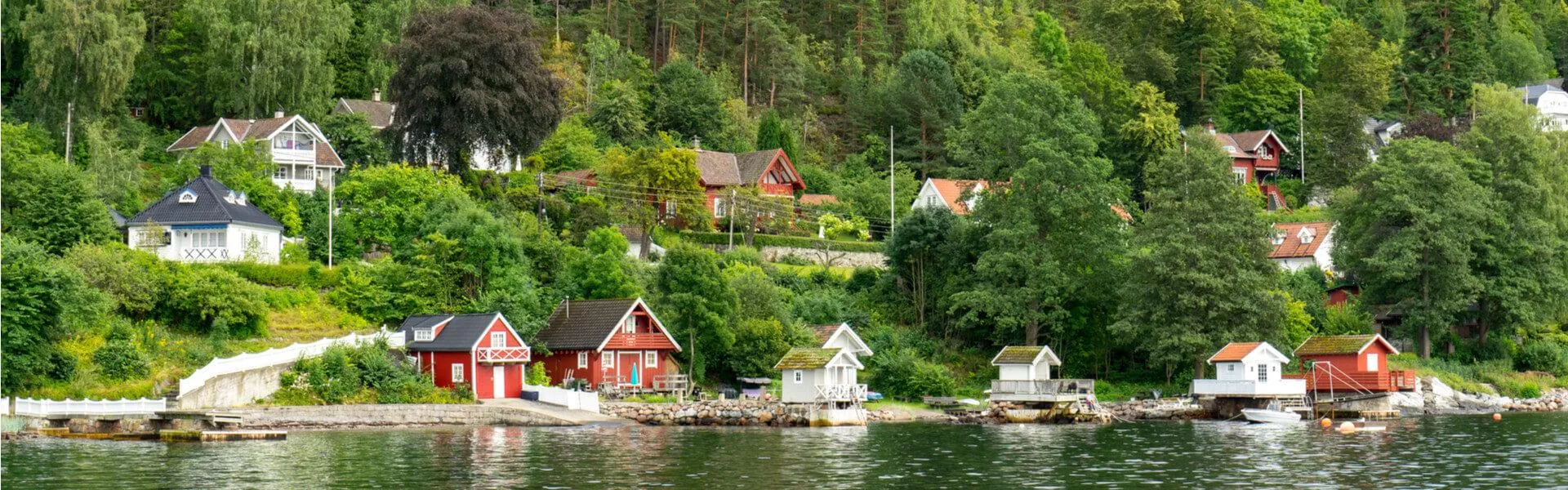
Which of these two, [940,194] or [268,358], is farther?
[940,194]

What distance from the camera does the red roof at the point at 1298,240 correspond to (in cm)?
8338

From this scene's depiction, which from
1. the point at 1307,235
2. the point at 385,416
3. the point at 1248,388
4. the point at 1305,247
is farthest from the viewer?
the point at 1307,235

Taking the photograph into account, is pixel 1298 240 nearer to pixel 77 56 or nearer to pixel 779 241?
pixel 779 241

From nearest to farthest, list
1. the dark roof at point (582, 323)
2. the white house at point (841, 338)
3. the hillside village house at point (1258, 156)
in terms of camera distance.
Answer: the dark roof at point (582, 323), the white house at point (841, 338), the hillside village house at point (1258, 156)

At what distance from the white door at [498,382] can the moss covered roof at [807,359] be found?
9.68 meters

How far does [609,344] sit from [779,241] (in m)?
19.3

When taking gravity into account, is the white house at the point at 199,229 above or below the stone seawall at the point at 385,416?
above

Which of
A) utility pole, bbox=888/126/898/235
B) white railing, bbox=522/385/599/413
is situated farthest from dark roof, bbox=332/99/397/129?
white railing, bbox=522/385/599/413

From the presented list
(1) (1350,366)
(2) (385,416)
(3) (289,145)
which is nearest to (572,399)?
(2) (385,416)

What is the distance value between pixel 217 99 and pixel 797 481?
6035 centimetres

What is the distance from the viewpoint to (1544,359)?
239 feet

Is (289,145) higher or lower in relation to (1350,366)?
higher

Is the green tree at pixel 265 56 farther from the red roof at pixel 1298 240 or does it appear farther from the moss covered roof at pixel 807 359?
the red roof at pixel 1298 240

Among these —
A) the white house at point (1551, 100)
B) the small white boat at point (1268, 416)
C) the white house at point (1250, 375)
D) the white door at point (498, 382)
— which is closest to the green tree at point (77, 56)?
the white door at point (498, 382)
